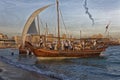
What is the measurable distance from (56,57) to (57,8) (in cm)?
864

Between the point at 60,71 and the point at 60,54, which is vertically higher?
the point at 60,54

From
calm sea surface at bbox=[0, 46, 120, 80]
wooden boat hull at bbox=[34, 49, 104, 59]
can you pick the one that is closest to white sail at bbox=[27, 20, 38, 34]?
wooden boat hull at bbox=[34, 49, 104, 59]

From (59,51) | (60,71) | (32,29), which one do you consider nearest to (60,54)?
(59,51)

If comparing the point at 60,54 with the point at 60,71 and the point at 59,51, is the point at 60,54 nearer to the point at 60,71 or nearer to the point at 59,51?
the point at 59,51

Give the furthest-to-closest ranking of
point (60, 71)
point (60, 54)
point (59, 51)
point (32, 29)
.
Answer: point (32, 29) → point (60, 54) → point (59, 51) → point (60, 71)

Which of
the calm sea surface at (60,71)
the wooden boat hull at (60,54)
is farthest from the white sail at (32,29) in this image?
the calm sea surface at (60,71)

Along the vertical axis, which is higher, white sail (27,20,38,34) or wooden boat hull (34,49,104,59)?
white sail (27,20,38,34)

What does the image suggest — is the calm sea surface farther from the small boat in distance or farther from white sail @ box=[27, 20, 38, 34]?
white sail @ box=[27, 20, 38, 34]

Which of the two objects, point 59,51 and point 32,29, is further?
point 32,29

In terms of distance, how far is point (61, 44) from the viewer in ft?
146

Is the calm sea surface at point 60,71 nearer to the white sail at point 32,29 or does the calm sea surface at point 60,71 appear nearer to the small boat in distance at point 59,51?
the small boat in distance at point 59,51

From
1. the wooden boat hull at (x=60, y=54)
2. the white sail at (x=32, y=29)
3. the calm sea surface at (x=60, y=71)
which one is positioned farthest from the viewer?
the white sail at (x=32, y=29)

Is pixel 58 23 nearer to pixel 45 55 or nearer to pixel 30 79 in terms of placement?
pixel 45 55

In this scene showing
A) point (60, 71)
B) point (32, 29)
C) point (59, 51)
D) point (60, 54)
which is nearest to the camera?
point (60, 71)
